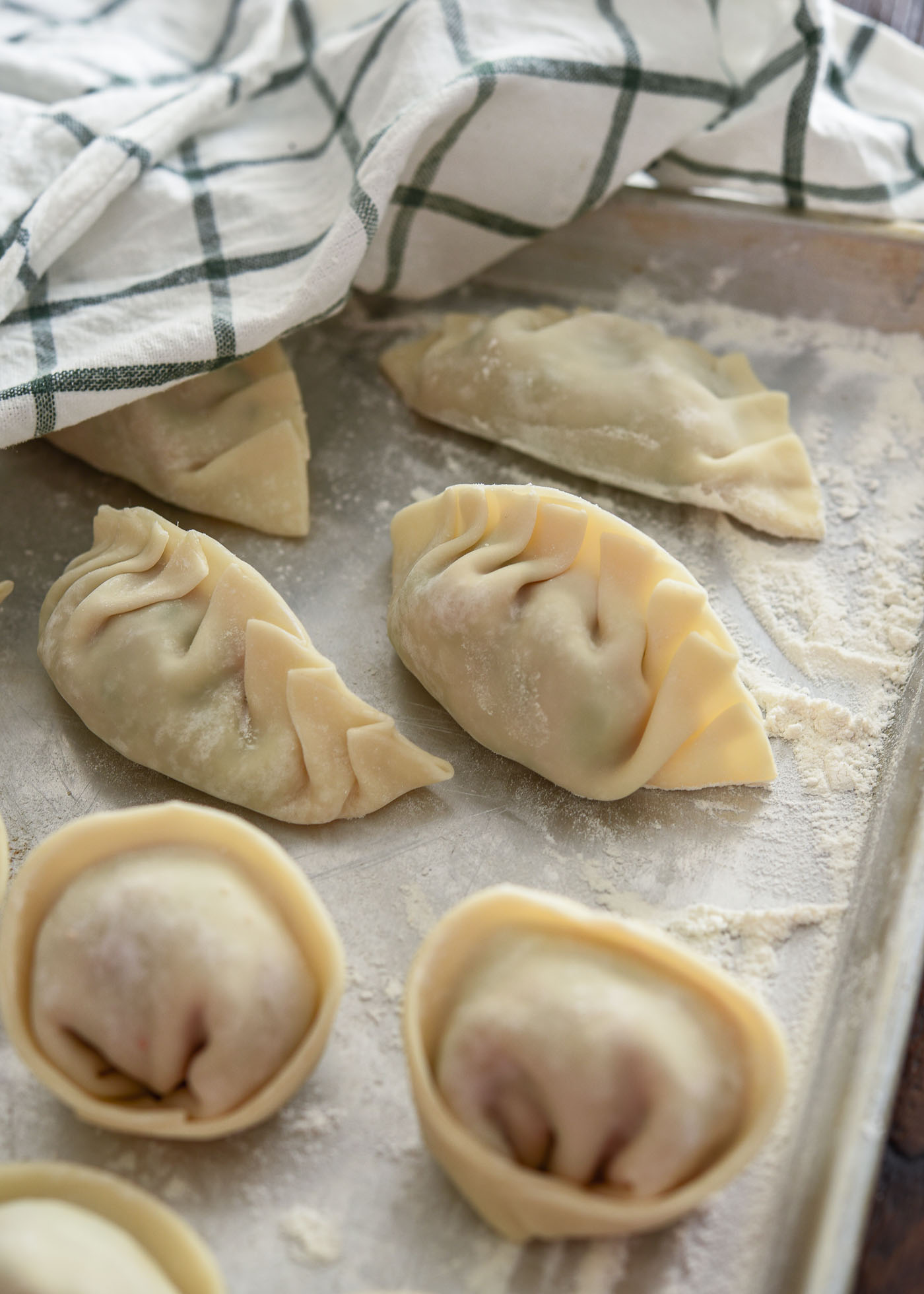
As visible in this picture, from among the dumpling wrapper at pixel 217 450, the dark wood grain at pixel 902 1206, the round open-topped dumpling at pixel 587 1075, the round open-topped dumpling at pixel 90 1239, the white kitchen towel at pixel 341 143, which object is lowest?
the dark wood grain at pixel 902 1206

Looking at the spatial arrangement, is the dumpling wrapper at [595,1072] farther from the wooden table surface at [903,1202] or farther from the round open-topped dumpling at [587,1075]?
the wooden table surface at [903,1202]

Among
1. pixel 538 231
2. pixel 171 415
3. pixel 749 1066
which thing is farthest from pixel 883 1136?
pixel 538 231

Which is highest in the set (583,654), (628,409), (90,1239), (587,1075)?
(628,409)

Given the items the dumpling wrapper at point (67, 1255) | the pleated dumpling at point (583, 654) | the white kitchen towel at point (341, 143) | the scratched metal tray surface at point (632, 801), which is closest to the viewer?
the dumpling wrapper at point (67, 1255)

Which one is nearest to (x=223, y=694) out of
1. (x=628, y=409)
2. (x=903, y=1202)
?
(x=628, y=409)

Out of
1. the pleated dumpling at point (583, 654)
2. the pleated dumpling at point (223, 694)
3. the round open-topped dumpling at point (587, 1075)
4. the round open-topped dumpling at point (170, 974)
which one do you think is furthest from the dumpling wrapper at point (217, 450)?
the round open-topped dumpling at point (587, 1075)

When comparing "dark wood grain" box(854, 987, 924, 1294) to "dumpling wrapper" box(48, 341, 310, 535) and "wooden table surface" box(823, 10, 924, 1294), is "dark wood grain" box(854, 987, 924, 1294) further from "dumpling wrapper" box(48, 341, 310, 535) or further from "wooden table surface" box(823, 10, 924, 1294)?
"dumpling wrapper" box(48, 341, 310, 535)

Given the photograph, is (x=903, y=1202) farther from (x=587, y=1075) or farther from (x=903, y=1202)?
(x=587, y=1075)
